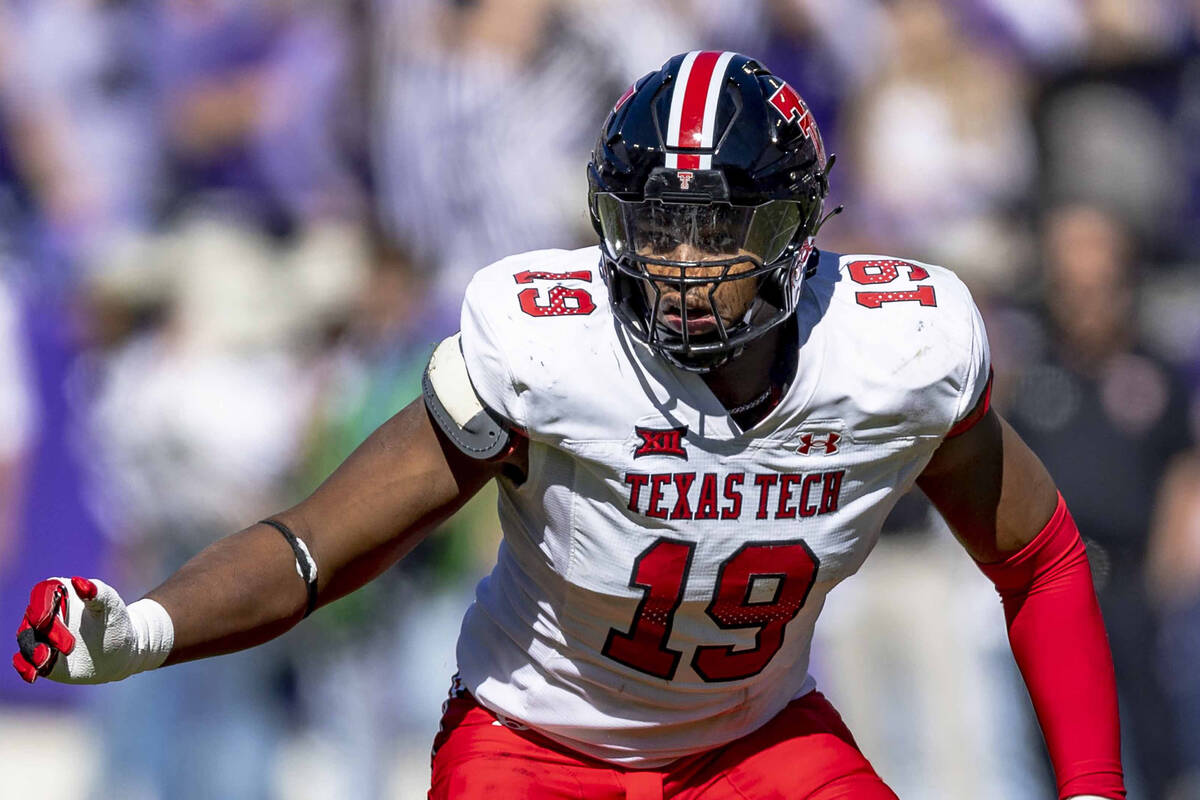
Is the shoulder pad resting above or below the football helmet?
below

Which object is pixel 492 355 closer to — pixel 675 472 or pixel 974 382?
pixel 675 472

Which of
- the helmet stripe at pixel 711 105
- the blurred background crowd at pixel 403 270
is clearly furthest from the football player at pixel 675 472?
the blurred background crowd at pixel 403 270

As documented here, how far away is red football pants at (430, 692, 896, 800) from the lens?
243 centimetres

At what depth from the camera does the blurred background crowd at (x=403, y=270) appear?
15.4ft

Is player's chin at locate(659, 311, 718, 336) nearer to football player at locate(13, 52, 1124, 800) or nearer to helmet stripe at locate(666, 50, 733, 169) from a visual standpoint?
football player at locate(13, 52, 1124, 800)

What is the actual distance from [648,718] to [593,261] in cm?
69

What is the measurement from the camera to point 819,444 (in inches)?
91.5

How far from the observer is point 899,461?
7.82ft

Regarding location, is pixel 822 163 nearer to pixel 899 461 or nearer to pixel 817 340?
pixel 817 340

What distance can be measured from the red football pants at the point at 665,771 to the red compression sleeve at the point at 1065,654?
0.97ft

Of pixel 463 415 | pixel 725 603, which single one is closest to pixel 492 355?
pixel 463 415

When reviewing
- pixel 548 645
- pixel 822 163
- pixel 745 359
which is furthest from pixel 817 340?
pixel 548 645

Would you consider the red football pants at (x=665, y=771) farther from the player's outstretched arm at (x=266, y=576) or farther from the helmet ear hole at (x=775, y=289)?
the helmet ear hole at (x=775, y=289)

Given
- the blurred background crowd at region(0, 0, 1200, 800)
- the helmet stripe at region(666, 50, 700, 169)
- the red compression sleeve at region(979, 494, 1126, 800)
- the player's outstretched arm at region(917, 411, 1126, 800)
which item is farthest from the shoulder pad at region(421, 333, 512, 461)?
the blurred background crowd at region(0, 0, 1200, 800)
